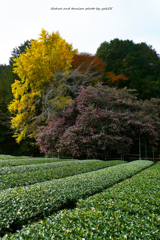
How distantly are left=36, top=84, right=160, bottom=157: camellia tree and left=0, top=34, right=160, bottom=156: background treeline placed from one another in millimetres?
3111

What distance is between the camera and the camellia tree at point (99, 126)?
457 inches

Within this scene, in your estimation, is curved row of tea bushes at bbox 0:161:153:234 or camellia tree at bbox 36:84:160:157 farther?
camellia tree at bbox 36:84:160:157

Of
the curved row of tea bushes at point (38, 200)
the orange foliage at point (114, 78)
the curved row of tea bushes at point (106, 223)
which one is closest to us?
the curved row of tea bushes at point (106, 223)

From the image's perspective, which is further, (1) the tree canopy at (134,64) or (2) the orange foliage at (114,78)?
(1) the tree canopy at (134,64)

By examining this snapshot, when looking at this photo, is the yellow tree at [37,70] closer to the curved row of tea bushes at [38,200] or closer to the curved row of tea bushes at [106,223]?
the curved row of tea bushes at [38,200]

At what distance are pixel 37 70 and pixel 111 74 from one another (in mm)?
7413

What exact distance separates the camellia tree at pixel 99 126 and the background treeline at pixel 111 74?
311 centimetres

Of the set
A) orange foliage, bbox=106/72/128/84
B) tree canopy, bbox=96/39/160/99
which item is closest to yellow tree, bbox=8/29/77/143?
orange foliage, bbox=106/72/128/84

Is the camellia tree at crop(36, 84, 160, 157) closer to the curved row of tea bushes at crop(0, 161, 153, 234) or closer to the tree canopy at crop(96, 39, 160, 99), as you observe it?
the tree canopy at crop(96, 39, 160, 99)

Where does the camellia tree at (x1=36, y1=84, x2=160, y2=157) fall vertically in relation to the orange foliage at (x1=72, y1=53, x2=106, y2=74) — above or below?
A: below

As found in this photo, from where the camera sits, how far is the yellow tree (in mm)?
14516

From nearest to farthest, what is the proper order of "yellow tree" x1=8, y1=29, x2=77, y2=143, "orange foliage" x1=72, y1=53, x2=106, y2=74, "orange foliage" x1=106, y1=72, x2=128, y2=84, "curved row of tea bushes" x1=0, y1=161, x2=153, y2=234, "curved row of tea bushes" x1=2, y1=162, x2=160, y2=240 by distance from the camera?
"curved row of tea bushes" x1=2, y1=162, x2=160, y2=240 → "curved row of tea bushes" x1=0, y1=161, x2=153, y2=234 → "yellow tree" x1=8, y1=29, x2=77, y2=143 → "orange foliage" x1=72, y1=53, x2=106, y2=74 → "orange foliage" x1=106, y1=72, x2=128, y2=84

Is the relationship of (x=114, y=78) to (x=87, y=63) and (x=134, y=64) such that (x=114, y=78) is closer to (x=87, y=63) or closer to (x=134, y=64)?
(x=87, y=63)

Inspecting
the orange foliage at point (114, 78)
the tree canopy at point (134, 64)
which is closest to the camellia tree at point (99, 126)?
the orange foliage at point (114, 78)
